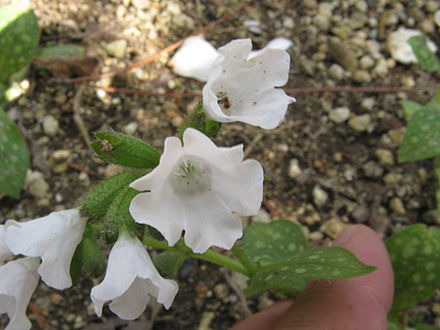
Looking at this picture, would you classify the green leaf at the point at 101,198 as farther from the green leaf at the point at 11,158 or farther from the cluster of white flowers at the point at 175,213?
the green leaf at the point at 11,158

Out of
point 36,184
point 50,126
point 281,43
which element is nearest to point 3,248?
point 36,184

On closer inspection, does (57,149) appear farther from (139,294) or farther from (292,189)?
(139,294)

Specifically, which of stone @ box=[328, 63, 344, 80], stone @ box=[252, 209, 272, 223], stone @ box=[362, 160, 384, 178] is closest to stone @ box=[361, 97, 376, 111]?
stone @ box=[328, 63, 344, 80]

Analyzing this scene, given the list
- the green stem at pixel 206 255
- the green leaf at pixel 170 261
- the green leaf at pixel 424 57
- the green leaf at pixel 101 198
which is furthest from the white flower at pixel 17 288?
the green leaf at pixel 424 57

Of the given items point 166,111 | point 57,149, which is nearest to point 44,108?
point 57,149

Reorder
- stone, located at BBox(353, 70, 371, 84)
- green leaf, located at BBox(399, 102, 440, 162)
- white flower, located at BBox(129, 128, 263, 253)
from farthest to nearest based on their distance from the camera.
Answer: stone, located at BBox(353, 70, 371, 84) → green leaf, located at BBox(399, 102, 440, 162) → white flower, located at BBox(129, 128, 263, 253)

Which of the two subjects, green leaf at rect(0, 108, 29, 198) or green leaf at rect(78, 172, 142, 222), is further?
green leaf at rect(0, 108, 29, 198)

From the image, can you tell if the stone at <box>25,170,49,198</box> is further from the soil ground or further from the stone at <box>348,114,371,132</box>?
the stone at <box>348,114,371,132</box>
